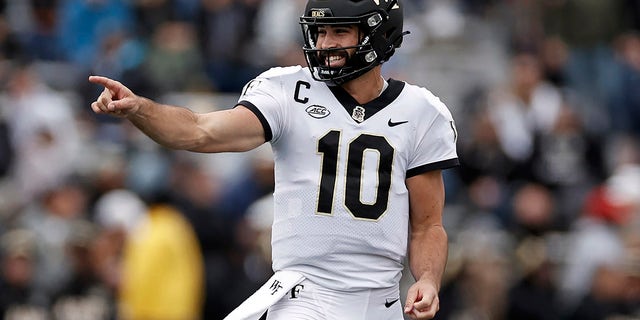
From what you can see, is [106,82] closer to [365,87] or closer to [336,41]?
[336,41]

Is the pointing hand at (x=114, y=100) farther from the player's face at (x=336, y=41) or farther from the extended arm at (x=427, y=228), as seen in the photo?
the extended arm at (x=427, y=228)

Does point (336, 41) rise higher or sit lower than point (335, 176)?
higher

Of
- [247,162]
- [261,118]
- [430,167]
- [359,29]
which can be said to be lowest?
[247,162]

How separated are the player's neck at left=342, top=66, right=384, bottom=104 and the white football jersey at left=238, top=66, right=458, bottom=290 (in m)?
0.04

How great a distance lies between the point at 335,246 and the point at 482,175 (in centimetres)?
727

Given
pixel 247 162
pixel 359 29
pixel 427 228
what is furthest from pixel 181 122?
pixel 247 162

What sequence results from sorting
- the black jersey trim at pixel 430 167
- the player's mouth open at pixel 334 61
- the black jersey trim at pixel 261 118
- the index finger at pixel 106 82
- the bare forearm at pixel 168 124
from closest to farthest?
the index finger at pixel 106 82
the bare forearm at pixel 168 124
the black jersey trim at pixel 261 118
the player's mouth open at pixel 334 61
the black jersey trim at pixel 430 167

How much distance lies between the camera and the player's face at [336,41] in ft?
21.1

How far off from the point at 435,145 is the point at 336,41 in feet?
2.05

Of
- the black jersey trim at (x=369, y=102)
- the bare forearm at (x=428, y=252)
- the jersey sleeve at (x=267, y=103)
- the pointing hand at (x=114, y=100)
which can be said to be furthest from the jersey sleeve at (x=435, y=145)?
the pointing hand at (x=114, y=100)

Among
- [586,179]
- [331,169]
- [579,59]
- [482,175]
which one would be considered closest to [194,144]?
[331,169]

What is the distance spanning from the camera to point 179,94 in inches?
583

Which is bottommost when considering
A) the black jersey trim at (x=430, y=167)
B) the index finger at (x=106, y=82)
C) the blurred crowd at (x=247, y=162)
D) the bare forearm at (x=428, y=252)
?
the blurred crowd at (x=247, y=162)

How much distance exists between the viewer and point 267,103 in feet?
20.7
